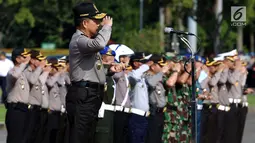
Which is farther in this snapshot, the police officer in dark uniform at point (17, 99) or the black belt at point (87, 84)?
the police officer in dark uniform at point (17, 99)

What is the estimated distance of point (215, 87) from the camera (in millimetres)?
15656

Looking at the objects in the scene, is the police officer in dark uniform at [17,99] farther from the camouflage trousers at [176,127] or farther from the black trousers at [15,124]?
the camouflage trousers at [176,127]

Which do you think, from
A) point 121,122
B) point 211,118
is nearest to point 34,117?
point 121,122

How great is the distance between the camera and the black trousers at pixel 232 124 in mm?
16250

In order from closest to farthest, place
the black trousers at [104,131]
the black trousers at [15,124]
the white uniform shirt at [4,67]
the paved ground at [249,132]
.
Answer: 1. the black trousers at [104,131]
2. the black trousers at [15,124]
3. the paved ground at [249,132]
4. the white uniform shirt at [4,67]

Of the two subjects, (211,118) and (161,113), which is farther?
(211,118)

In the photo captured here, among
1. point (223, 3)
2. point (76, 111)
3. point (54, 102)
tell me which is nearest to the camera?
point (76, 111)

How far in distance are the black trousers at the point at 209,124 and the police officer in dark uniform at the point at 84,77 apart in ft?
21.1

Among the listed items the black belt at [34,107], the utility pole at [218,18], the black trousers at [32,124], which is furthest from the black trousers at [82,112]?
the utility pole at [218,18]

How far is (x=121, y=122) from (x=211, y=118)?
2.34 meters

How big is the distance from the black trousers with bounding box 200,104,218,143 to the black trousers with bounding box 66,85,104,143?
6440 mm

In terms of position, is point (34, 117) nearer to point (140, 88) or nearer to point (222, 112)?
point (140, 88)

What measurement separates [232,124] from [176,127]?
2151 mm

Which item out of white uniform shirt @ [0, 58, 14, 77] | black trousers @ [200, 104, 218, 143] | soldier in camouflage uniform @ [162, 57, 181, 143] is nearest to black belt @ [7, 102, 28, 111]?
soldier in camouflage uniform @ [162, 57, 181, 143]
